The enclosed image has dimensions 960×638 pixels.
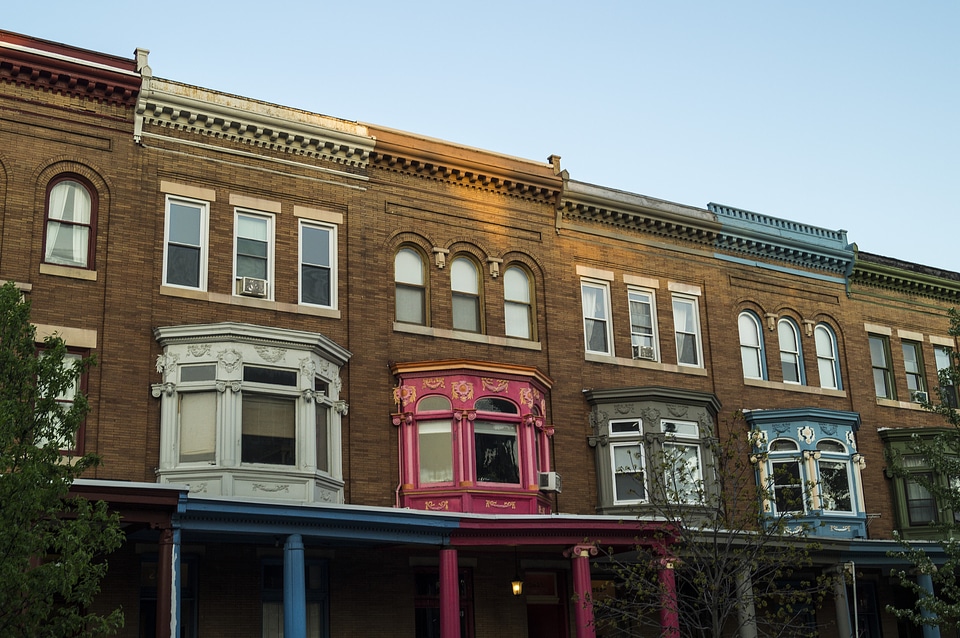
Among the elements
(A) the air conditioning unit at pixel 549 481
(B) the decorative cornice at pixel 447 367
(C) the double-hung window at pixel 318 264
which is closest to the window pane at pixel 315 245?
(C) the double-hung window at pixel 318 264

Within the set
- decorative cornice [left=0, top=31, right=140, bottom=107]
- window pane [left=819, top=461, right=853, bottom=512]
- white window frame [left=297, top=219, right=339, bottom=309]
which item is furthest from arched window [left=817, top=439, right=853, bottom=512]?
decorative cornice [left=0, top=31, right=140, bottom=107]

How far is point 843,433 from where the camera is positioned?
3234cm

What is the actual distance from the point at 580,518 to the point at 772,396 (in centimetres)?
1020

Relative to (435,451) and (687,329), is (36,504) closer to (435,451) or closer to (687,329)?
(435,451)

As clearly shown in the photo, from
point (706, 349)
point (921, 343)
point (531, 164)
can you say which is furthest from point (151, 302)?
point (921, 343)

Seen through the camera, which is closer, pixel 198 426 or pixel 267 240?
pixel 198 426

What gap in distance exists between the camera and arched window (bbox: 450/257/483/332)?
2814 centimetres

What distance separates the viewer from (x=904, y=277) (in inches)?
1428

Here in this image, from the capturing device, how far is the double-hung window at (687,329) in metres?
31.3

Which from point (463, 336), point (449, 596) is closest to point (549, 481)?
point (463, 336)

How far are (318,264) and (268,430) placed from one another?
175 inches

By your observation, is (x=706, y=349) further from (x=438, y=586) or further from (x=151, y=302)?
(x=151, y=302)

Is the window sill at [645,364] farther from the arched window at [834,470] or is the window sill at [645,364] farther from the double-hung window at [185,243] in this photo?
the double-hung window at [185,243]

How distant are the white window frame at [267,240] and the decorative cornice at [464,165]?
124 inches
